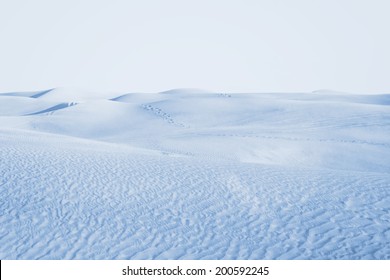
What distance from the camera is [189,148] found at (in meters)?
15.5

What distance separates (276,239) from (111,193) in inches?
121

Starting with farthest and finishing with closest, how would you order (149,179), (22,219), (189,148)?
(189,148) < (149,179) < (22,219)

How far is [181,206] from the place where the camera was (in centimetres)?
664

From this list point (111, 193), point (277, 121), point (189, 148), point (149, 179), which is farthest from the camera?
point (277, 121)

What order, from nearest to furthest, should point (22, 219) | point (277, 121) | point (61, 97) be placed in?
point (22, 219) → point (277, 121) → point (61, 97)

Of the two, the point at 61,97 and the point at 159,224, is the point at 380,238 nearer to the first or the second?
the point at 159,224

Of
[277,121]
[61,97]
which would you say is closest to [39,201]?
[277,121]

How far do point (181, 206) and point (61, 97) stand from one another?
2876 inches

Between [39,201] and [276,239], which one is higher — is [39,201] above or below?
above

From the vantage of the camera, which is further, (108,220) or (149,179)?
(149,179)

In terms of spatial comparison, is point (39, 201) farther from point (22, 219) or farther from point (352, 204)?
point (352, 204)
